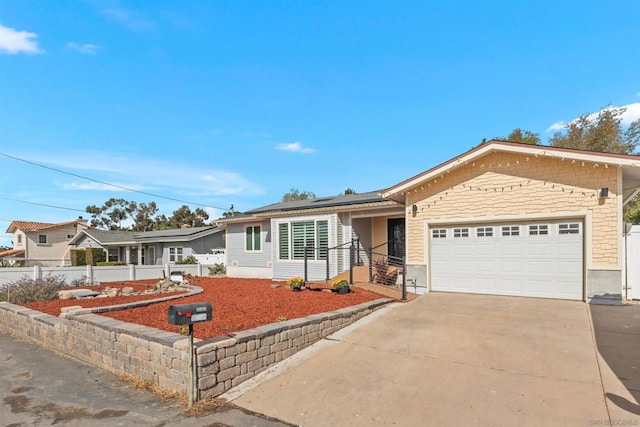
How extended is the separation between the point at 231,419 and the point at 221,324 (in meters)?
2.48

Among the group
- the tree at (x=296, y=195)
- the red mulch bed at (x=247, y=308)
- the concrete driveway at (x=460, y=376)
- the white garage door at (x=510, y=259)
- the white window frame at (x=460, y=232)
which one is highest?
the tree at (x=296, y=195)

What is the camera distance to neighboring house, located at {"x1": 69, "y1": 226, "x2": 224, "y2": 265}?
2691 cm

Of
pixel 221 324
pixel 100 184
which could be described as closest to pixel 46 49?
pixel 221 324

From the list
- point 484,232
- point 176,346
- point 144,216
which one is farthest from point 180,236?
point 144,216

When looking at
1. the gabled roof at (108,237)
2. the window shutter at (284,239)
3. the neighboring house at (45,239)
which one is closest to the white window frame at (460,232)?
the window shutter at (284,239)

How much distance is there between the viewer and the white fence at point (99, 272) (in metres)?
14.3

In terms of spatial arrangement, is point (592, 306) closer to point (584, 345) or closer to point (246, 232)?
point (584, 345)

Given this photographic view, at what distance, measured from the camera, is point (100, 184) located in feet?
94.9

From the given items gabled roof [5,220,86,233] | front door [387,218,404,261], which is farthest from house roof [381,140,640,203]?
gabled roof [5,220,86,233]

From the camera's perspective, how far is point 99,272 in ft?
55.9

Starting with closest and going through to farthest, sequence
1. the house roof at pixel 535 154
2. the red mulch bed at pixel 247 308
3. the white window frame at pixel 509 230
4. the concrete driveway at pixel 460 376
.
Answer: the concrete driveway at pixel 460 376, the red mulch bed at pixel 247 308, the house roof at pixel 535 154, the white window frame at pixel 509 230

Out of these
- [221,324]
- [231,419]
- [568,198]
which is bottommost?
[231,419]

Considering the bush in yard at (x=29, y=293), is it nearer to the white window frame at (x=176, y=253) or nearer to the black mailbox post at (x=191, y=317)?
the black mailbox post at (x=191, y=317)

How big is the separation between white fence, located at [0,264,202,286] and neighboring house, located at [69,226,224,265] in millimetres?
6213
